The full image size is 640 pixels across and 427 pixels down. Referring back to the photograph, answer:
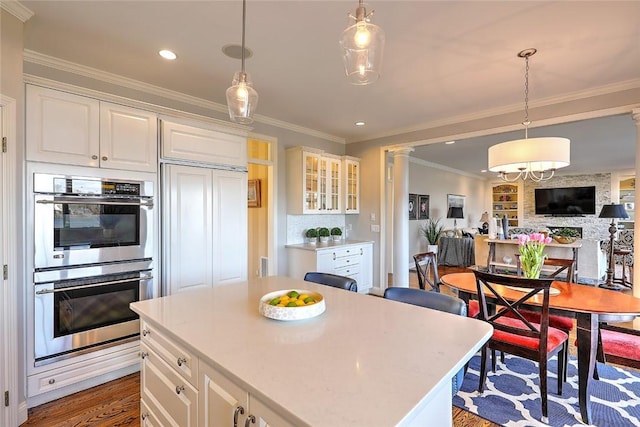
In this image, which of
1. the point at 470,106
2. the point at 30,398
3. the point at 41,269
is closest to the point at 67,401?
the point at 30,398

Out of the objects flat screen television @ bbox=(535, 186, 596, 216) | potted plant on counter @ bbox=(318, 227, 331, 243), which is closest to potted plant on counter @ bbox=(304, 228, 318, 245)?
potted plant on counter @ bbox=(318, 227, 331, 243)

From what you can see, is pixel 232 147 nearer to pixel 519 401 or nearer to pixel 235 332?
pixel 235 332

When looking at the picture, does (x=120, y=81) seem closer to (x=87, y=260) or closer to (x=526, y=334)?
(x=87, y=260)

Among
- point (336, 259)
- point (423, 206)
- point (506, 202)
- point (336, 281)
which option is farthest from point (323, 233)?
point (506, 202)

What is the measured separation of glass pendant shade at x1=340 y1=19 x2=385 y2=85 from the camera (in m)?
1.34

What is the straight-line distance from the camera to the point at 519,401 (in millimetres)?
2250

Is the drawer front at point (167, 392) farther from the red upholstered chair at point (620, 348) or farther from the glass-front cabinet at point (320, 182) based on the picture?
Answer: the glass-front cabinet at point (320, 182)

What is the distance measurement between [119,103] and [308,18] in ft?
5.29

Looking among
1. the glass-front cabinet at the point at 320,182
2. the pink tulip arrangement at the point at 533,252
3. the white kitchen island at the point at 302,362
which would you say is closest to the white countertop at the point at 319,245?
the glass-front cabinet at the point at 320,182

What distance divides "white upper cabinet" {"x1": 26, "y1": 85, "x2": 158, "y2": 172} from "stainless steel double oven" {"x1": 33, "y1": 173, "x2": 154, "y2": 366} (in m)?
0.15

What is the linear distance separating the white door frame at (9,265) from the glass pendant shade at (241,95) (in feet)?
4.24

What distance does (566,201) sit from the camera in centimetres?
962

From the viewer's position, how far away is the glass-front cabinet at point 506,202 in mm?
10742

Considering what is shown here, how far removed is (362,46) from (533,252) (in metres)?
2.20
